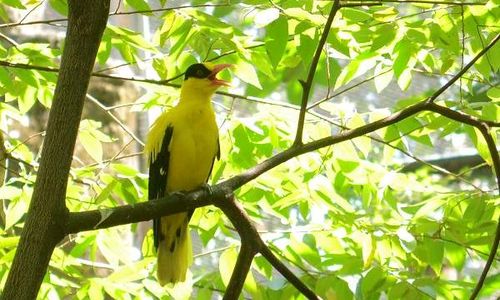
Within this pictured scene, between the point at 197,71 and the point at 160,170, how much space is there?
1.26ft

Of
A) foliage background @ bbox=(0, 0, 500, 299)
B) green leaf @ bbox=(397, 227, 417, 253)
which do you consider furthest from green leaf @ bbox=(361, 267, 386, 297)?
green leaf @ bbox=(397, 227, 417, 253)

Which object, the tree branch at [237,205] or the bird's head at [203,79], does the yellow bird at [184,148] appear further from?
the tree branch at [237,205]

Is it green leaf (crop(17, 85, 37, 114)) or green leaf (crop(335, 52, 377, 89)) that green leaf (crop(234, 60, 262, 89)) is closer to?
green leaf (crop(335, 52, 377, 89))

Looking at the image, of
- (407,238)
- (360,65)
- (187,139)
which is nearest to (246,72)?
(360,65)

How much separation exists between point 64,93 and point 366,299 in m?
1.07

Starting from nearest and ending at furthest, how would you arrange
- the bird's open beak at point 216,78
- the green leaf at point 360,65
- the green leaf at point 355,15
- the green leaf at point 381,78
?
1. the green leaf at point 355,15
2. the green leaf at point 360,65
3. the green leaf at point 381,78
4. the bird's open beak at point 216,78

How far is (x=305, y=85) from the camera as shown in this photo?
190cm

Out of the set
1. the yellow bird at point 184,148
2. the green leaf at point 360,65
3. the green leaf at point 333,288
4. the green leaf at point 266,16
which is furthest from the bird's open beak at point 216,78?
the green leaf at point 333,288

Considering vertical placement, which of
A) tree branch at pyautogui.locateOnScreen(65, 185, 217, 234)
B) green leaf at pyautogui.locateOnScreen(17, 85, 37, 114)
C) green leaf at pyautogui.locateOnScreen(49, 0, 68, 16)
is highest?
green leaf at pyautogui.locateOnScreen(49, 0, 68, 16)

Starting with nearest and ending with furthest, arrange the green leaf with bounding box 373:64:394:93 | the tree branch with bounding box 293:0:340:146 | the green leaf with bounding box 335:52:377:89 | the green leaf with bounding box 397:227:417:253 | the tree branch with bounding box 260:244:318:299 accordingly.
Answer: the tree branch with bounding box 293:0:340:146 → the tree branch with bounding box 260:244:318:299 → the green leaf with bounding box 397:227:417:253 → the green leaf with bounding box 335:52:377:89 → the green leaf with bounding box 373:64:394:93

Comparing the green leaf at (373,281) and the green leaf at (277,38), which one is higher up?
the green leaf at (277,38)

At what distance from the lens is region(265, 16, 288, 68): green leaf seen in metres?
2.07

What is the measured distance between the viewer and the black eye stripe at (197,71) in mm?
2678

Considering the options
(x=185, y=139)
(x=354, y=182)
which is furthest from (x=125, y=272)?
(x=354, y=182)
